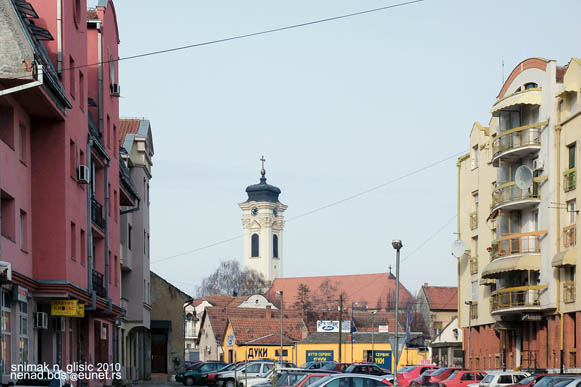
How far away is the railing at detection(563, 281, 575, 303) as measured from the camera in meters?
45.3

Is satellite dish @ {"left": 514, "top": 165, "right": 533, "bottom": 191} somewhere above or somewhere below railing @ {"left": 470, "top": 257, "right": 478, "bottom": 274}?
above

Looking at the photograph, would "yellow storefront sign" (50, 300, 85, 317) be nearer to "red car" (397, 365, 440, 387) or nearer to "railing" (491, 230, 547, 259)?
"red car" (397, 365, 440, 387)

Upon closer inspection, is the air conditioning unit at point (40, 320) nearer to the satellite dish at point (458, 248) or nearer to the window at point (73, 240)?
the window at point (73, 240)

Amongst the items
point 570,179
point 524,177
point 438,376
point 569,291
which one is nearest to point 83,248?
point 438,376

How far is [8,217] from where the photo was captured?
2638 cm

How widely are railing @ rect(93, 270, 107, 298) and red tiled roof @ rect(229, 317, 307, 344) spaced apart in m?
69.0

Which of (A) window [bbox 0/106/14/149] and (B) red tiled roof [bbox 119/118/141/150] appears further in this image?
(B) red tiled roof [bbox 119/118/141/150]

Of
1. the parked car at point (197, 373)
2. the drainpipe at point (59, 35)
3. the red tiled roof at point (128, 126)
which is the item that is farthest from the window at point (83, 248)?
the parked car at point (197, 373)

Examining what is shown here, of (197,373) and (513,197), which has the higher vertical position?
(513,197)

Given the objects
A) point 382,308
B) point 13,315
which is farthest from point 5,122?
point 382,308

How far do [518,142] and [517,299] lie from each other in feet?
24.9

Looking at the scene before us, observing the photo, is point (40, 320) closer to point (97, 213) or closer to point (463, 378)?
point (97, 213)

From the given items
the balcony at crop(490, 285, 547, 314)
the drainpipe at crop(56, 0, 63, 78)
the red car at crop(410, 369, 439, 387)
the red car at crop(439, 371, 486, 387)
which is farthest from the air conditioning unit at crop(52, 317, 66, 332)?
the balcony at crop(490, 285, 547, 314)

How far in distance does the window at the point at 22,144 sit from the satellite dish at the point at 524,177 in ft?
91.3
